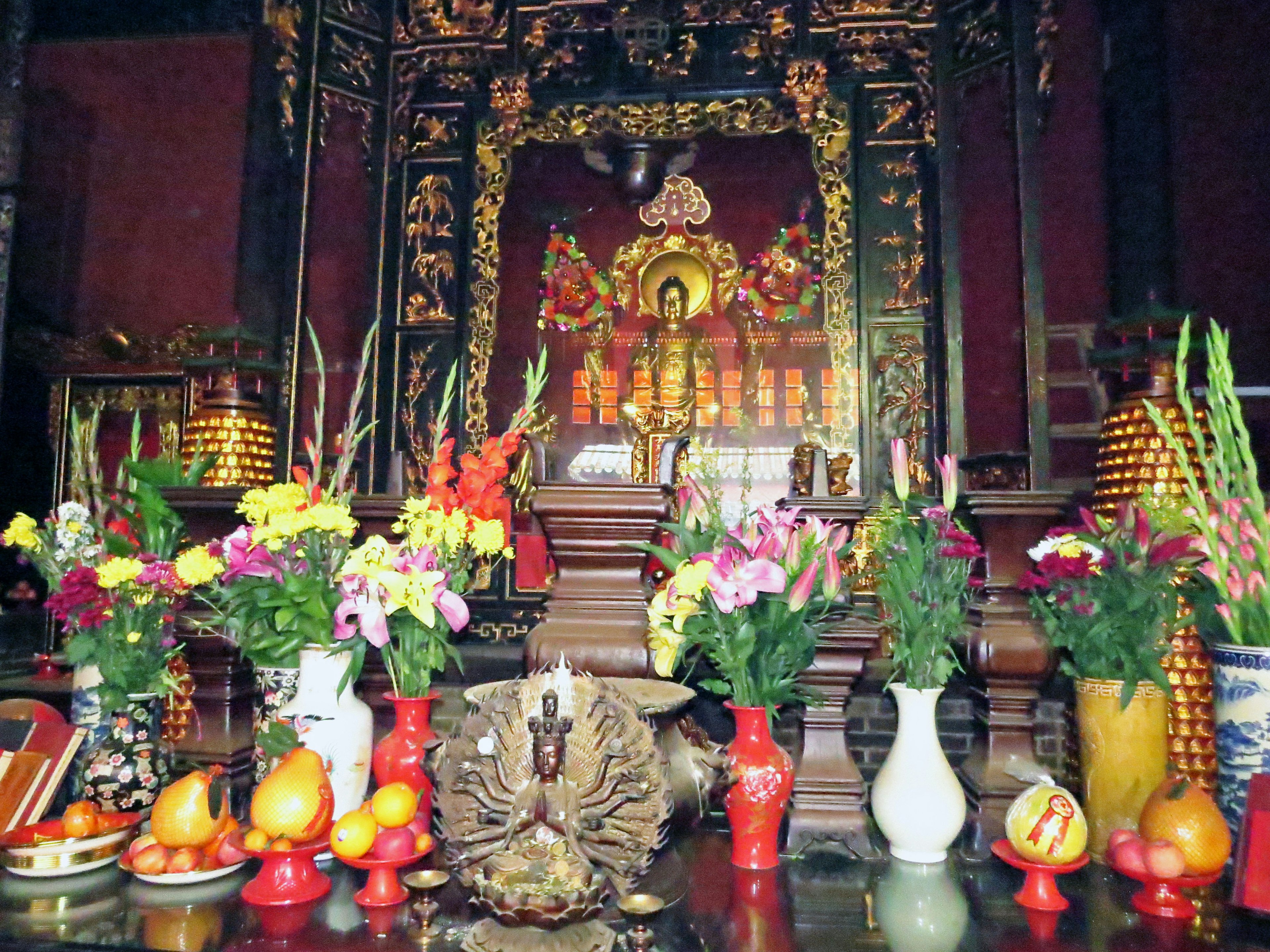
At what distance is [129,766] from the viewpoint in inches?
62.2

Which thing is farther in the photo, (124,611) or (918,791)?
(124,611)

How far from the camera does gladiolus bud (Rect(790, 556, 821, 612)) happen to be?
4.71 feet

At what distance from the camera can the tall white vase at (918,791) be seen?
56.2 inches

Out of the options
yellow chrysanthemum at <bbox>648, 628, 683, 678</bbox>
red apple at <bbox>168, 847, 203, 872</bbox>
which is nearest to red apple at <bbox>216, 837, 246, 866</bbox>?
red apple at <bbox>168, 847, 203, 872</bbox>

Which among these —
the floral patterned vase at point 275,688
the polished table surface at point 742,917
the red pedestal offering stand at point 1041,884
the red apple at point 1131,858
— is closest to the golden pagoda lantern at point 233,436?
the floral patterned vase at point 275,688

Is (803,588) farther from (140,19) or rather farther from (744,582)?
(140,19)

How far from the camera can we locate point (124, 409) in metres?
4.23

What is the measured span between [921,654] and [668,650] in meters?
0.43

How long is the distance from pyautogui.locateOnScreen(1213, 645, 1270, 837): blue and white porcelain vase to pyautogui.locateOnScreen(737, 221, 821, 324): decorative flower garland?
324cm

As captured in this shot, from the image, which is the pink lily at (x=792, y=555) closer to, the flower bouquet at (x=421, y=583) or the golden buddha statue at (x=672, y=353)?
the flower bouquet at (x=421, y=583)

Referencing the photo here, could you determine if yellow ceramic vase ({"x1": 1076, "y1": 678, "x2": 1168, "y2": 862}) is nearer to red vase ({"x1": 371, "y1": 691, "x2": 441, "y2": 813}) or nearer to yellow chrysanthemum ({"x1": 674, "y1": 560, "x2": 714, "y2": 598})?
yellow chrysanthemum ({"x1": 674, "y1": 560, "x2": 714, "y2": 598})

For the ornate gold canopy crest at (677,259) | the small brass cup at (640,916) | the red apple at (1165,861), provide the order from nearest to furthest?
the small brass cup at (640,916), the red apple at (1165,861), the ornate gold canopy crest at (677,259)

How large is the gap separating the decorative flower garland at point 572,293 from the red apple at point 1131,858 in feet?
12.2

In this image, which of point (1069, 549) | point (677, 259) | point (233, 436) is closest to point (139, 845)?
point (1069, 549)
